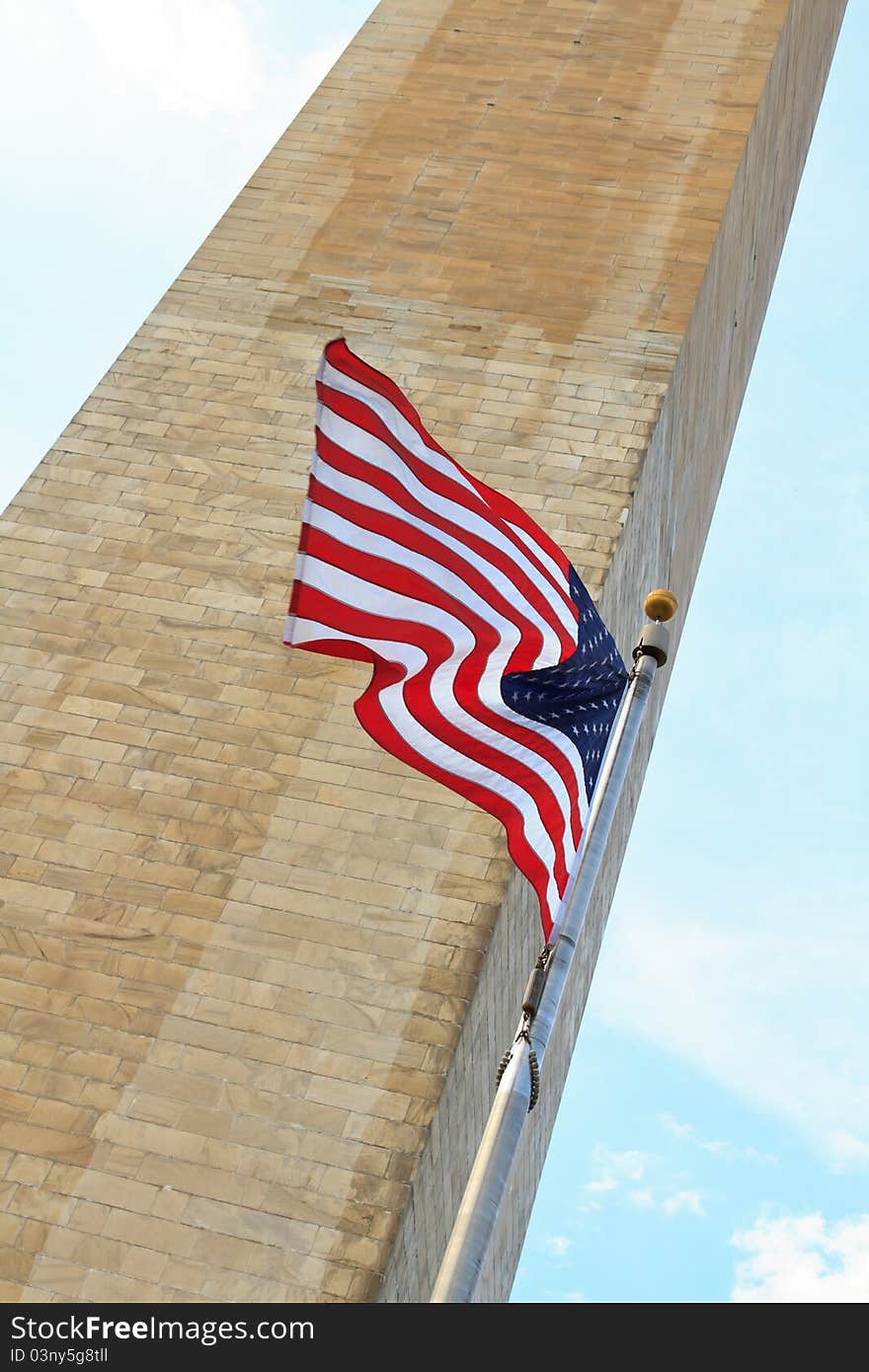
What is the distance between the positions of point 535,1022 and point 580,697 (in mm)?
1903

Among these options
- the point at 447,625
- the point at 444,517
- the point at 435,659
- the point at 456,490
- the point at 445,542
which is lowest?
the point at 435,659

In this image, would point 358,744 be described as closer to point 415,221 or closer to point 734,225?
point 415,221

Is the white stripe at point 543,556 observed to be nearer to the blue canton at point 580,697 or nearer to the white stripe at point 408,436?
the white stripe at point 408,436

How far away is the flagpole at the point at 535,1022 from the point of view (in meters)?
6.77

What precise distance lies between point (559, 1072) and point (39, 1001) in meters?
9.57

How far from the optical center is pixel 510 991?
13.3m

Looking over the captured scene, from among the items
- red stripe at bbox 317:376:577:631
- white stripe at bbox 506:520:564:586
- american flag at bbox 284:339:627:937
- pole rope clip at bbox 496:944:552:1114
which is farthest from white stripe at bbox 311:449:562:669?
pole rope clip at bbox 496:944:552:1114

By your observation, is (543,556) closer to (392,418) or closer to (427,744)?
(392,418)

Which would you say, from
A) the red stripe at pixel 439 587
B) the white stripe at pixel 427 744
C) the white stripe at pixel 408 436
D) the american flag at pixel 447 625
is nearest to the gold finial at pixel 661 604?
the american flag at pixel 447 625

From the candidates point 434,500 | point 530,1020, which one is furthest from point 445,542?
point 530,1020

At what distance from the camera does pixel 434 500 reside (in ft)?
30.2

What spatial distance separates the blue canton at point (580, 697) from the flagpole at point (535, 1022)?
9 cm

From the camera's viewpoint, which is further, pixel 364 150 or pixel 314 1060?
pixel 364 150
